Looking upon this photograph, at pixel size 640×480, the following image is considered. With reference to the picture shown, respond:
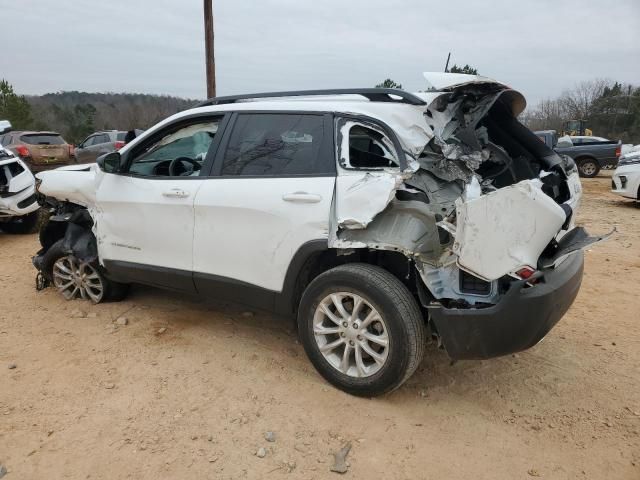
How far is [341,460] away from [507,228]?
139 centimetres

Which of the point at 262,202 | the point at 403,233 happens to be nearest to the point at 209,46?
the point at 262,202

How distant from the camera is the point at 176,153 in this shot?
4.11 meters

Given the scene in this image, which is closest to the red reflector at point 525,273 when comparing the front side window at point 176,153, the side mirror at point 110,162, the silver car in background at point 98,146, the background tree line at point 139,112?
the front side window at point 176,153

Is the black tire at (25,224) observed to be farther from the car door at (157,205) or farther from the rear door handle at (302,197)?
the rear door handle at (302,197)

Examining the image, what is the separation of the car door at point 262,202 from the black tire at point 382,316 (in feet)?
0.88

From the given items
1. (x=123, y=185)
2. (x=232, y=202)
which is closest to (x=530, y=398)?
(x=232, y=202)

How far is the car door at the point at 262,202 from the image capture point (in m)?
2.97

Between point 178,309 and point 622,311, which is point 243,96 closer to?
point 178,309

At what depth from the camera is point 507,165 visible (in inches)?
131

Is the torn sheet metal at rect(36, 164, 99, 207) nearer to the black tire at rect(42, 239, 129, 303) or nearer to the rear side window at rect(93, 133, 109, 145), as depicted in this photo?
the black tire at rect(42, 239, 129, 303)

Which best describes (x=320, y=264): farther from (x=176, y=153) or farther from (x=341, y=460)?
(x=176, y=153)

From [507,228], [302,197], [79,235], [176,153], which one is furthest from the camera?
[79,235]

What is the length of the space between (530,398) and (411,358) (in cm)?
89

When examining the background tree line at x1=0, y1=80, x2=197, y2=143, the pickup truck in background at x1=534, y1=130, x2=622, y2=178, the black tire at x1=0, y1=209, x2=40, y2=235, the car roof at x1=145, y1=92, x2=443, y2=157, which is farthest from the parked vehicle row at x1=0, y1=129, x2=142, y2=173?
the background tree line at x1=0, y1=80, x2=197, y2=143
